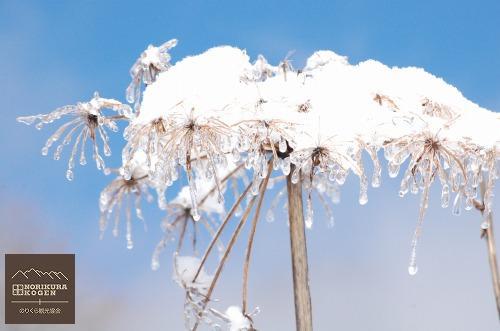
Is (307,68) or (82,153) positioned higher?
(307,68)

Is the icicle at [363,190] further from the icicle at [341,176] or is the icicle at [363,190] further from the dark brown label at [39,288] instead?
the dark brown label at [39,288]

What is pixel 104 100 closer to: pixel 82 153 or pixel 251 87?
pixel 82 153

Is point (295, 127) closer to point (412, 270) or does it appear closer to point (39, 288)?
point (412, 270)

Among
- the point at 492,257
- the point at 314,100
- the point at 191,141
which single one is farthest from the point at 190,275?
the point at 492,257

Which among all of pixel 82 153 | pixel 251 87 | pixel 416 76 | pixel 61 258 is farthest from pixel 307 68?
pixel 61 258

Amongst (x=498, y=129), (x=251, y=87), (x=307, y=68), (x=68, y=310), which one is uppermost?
(x=307, y=68)

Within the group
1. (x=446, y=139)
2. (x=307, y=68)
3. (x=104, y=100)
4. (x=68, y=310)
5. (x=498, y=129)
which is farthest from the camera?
(x=68, y=310)

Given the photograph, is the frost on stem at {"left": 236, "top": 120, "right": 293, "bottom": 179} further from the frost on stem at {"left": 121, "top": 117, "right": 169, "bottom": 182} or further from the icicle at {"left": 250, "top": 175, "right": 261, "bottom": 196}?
the frost on stem at {"left": 121, "top": 117, "right": 169, "bottom": 182}
